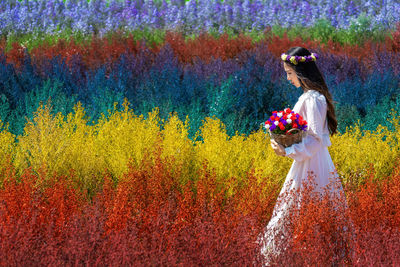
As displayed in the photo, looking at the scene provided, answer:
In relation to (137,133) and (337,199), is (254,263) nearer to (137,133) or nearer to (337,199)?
(337,199)

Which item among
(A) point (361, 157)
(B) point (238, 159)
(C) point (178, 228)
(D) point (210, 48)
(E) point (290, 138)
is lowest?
(D) point (210, 48)

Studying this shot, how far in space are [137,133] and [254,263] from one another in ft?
6.60

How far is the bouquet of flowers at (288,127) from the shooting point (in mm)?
3279

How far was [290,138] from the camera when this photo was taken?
3283mm

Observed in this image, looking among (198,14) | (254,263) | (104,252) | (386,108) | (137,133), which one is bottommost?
(198,14)

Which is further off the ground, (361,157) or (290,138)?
(290,138)

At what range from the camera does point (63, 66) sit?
24.3ft

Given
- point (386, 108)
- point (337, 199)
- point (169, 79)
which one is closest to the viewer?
point (337, 199)

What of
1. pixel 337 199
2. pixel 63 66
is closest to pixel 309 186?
pixel 337 199

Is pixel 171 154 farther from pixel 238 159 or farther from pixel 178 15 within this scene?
pixel 178 15

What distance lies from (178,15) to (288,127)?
927 cm

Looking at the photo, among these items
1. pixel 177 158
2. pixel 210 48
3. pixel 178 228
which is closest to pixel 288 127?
pixel 178 228

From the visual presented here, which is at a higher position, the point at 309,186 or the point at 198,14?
the point at 309,186

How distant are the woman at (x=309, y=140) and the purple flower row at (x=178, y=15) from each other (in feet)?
27.4
